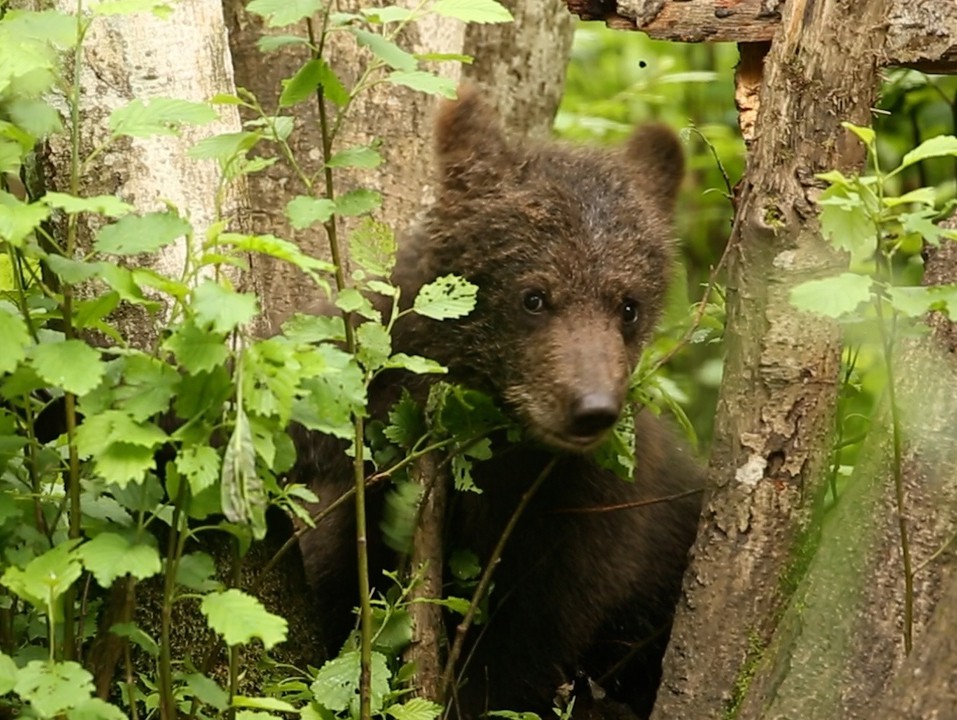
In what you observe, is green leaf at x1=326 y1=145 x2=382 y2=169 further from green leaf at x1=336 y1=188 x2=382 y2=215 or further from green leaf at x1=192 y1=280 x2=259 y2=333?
green leaf at x1=192 y1=280 x2=259 y2=333

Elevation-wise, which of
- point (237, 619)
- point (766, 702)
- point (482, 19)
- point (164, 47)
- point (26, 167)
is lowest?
point (766, 702)

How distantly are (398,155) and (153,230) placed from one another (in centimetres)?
303

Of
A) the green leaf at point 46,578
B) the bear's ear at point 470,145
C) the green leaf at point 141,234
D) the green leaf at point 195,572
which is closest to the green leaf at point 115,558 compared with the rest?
the green leaf at point 46,578

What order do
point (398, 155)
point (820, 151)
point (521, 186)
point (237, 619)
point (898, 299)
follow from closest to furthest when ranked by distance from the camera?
point (237, 619)
point (898, 299)
point (820, 151)
point (521, 186)
point (398, 155)

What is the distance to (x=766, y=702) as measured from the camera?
3.76 metres

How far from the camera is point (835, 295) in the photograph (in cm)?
301

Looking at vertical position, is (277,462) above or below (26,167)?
below

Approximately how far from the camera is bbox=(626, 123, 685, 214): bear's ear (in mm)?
5207

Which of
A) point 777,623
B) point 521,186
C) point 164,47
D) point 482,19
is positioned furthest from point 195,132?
point 777,623

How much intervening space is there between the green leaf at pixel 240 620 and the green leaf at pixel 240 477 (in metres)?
0.18

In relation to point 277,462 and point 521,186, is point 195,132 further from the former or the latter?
point 277,462

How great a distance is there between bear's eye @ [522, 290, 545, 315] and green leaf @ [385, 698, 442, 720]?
1.42 metres

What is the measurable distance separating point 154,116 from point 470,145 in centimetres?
182

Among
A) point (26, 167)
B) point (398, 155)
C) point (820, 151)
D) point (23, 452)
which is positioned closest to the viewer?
point (23, 452)
